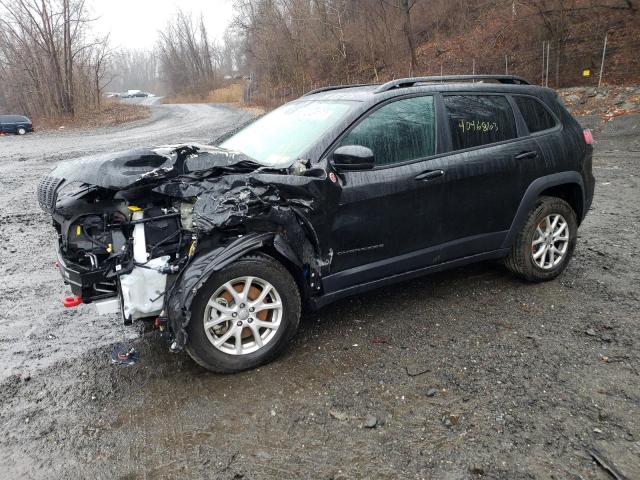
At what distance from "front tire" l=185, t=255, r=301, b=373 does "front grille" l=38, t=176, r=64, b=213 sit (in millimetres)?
1267

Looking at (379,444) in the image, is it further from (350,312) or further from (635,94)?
(635,94)

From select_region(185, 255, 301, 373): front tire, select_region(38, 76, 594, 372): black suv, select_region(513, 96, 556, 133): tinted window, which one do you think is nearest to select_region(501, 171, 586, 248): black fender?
select_region(38, 76, 594, 372): black suv

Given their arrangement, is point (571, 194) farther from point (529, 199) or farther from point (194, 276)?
point (194, 276)

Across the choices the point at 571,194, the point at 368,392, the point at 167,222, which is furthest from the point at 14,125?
the point at 368,392

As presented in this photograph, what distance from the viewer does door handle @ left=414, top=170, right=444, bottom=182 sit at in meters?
3.70

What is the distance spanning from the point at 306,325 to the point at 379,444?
1.45 metres

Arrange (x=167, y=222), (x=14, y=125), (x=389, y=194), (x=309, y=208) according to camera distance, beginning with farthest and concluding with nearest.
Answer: (x=14, y=125)
(x=389, y=194)
(x=309, y=208)
(x=167, y=222)

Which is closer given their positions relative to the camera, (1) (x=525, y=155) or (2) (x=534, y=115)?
(1) (x=525, y=155)

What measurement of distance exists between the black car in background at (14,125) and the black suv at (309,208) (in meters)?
28.4

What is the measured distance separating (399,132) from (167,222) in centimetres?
187

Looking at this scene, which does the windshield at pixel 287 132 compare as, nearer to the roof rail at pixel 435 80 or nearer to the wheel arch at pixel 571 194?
the roof rail at pixel 435 80

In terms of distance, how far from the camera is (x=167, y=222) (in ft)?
10.1

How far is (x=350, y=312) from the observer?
4.08 meters

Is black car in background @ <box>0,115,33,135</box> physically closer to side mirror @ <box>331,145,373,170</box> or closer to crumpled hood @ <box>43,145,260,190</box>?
crumpled hood @ <box>43,145,260,190</box>
